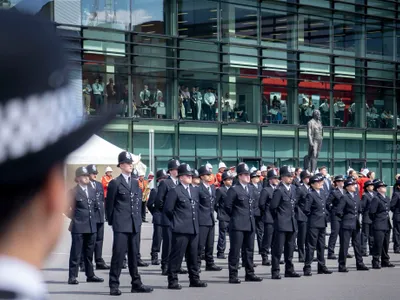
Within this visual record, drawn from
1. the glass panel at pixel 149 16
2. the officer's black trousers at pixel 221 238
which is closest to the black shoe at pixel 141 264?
the officer's black trousers at pixel 221 238

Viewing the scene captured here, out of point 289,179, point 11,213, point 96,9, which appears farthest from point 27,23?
point 96,9

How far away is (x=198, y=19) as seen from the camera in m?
32.7

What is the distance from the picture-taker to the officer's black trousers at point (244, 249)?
14180 mm

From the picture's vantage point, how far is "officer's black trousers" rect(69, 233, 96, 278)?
13.4 meters

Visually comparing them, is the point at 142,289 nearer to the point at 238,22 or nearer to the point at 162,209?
the point at 162,209

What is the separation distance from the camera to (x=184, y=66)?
32188 millimetres

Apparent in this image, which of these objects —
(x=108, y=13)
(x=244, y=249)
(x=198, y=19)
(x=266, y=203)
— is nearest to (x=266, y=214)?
(x=266, y=203)

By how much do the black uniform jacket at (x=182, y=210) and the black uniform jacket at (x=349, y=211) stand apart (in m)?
3.67

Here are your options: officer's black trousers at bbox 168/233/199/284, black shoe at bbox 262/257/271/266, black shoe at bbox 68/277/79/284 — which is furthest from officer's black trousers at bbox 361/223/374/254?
black shoe at bbox 68/277/79/284

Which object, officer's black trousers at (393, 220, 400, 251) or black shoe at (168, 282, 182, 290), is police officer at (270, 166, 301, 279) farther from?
officer's black trousers at (393, 220, 400, 251)

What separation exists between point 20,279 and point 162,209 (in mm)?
14339

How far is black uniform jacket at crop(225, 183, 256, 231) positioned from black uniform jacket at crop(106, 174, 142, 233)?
6.71 ft

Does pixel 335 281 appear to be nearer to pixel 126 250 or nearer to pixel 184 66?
pixel 126 250

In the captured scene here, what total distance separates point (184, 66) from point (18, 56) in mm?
31309
